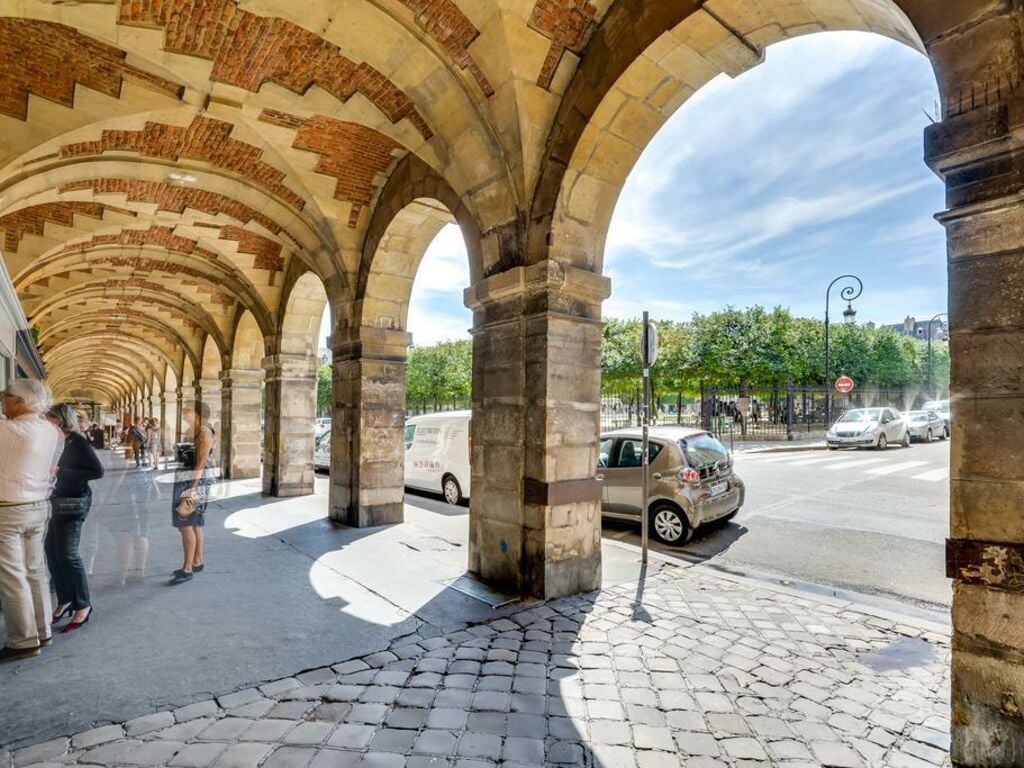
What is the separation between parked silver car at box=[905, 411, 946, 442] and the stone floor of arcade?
18.7 meters

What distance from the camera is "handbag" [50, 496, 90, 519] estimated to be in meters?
3.85

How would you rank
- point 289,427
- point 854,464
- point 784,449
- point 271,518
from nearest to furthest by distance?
point 271,518
point 289,427
point 854,464
point 784,449

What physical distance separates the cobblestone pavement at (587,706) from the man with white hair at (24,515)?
4.11 feet

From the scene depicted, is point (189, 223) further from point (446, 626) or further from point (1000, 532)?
point (1000, 532)

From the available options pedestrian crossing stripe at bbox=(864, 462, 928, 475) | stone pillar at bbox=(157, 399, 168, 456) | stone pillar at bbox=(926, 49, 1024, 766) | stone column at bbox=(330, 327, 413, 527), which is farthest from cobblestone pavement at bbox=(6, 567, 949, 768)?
stone pillar at bbox=(157, 399, 168, 456)

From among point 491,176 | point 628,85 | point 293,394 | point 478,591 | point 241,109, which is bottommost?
point 478,591

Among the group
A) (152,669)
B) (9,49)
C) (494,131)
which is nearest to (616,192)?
(494,131)

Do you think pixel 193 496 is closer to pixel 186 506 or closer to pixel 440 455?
pixel 186 506

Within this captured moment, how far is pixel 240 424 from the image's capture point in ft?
40.3

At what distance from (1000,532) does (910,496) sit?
8467 millimetres

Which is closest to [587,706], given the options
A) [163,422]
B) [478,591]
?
[478,591]

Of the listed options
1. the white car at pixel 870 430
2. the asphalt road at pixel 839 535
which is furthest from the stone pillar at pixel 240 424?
the white car at pixel 870 430

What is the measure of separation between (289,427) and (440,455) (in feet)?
9.01

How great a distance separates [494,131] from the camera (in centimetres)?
462
